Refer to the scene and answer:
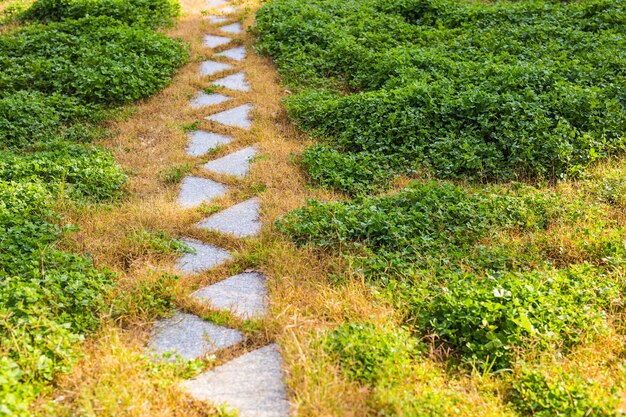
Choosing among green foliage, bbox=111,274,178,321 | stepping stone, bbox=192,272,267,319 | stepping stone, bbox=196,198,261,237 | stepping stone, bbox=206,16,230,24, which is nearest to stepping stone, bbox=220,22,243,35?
stepping stone, bbox=206,16,230,24

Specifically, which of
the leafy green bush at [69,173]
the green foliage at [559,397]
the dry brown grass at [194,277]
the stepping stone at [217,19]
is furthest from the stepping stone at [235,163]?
the stepping stone at [217,19]

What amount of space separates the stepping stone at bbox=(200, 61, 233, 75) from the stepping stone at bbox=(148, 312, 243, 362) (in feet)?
15.8

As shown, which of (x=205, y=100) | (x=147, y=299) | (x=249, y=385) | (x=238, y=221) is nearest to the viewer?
(x=249, y=385)

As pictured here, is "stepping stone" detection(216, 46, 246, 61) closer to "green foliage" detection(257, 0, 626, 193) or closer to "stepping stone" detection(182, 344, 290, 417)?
"green foliage" detection(257, 0, 626, 193)

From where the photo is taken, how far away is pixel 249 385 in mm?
2910

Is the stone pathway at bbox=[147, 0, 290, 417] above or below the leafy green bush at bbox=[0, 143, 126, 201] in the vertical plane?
below

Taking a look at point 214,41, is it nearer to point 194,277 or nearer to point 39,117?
point 39,117

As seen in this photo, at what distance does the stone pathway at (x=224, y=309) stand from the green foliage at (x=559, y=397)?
45.2 inches

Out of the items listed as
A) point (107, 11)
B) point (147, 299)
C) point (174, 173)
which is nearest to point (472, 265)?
point (147, 299)

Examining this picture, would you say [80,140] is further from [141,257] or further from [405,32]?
[405,32]

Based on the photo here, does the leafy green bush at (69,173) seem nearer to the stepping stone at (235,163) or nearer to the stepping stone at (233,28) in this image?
the stepping stone at (235,163)

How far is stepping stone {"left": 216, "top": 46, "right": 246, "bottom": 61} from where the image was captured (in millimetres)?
8117

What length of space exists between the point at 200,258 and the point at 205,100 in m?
3.28

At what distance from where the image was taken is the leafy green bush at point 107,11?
8570mm
